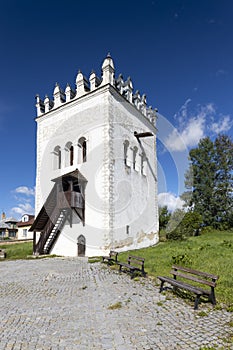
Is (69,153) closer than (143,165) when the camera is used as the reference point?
Yes

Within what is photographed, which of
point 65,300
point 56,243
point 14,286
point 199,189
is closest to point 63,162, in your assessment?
point 56,243

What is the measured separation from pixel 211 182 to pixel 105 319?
97.1ft

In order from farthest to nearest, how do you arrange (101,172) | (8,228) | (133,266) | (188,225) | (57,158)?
(8,228) < (188,225) < (57,158) < (101,172) < (133,266)

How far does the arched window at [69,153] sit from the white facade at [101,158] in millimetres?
72

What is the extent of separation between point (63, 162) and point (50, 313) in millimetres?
13592

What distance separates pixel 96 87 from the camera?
1709cm

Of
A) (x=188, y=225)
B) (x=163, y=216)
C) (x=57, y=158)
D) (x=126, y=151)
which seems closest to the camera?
(x=126, y=151)

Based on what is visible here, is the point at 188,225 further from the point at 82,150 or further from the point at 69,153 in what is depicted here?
the point at 69,153

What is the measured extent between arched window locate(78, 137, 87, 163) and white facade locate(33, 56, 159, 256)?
0.23ft

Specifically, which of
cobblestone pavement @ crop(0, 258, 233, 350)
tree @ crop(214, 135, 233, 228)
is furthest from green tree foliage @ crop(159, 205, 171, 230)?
cobblestone pavement @ crop(0, 258, 233, 350)

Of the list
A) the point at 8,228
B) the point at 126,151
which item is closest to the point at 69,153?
the point at 126,151

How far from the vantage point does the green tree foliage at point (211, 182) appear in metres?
31.1

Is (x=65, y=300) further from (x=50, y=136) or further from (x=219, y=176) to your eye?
(x=219, y=176)

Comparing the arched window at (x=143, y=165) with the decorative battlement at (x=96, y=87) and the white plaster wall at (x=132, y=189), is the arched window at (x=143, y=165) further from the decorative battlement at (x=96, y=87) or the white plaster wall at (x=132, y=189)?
the decorative battlement at (x=96, y=87)
